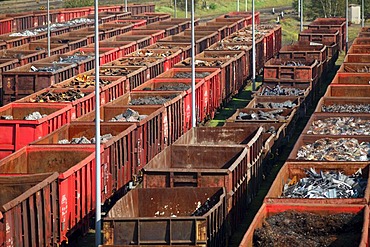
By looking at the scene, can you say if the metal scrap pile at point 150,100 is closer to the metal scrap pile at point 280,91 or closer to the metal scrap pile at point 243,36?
the metal scrap pile at point 280,91

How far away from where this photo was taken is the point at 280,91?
42.3 m

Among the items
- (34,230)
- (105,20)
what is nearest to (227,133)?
(34,230)

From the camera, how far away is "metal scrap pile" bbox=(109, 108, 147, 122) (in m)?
31.7

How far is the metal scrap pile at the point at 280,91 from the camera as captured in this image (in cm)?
4178

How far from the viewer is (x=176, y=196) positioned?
22453mm

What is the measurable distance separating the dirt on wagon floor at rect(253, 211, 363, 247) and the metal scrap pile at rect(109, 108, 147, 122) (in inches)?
486

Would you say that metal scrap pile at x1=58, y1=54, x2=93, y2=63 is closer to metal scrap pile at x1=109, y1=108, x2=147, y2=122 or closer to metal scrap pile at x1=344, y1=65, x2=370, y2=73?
metal scrap pile at x1=344, y1=65, x2=370, y2=73

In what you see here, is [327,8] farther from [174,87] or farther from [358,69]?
[174,87]

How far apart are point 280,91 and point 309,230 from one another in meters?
23.2

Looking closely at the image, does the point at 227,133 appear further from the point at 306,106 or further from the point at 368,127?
the point at 306,106

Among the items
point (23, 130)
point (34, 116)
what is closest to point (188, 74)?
point (34, 116)

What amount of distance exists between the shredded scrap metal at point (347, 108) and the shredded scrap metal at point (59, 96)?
8727 mm

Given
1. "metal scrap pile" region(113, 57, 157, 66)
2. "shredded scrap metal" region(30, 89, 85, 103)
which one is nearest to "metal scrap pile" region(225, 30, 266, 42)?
"metal scrap pile" region(113, 57, 157, 66)

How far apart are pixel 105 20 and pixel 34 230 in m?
58.2
